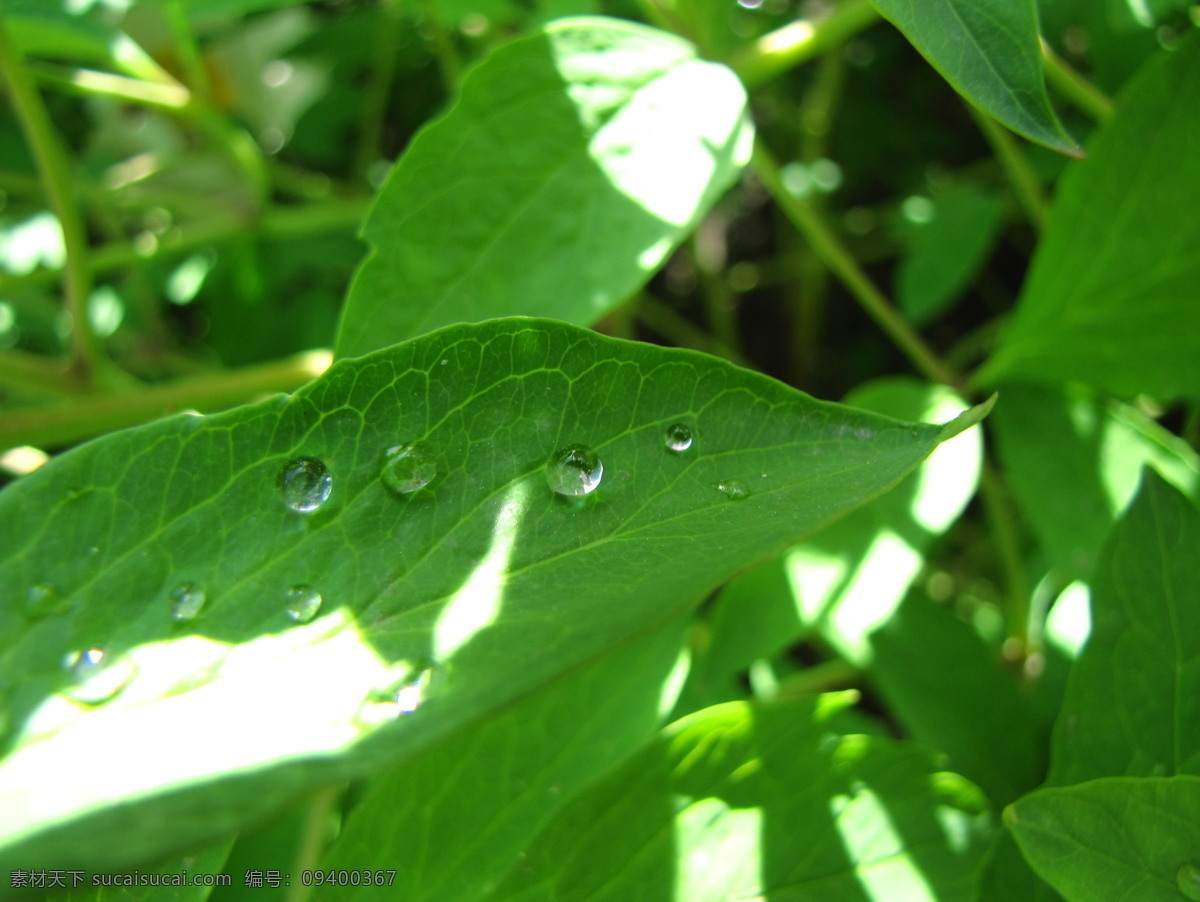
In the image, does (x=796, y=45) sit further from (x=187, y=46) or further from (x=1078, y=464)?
(x=187, y=46)

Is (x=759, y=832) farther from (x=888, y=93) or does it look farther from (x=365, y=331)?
(x=888, y=93)

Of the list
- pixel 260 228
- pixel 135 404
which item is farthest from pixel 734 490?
pixel 260 228

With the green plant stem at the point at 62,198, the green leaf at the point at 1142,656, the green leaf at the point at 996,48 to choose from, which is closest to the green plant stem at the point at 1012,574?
the green leaf at the point at 1142,656

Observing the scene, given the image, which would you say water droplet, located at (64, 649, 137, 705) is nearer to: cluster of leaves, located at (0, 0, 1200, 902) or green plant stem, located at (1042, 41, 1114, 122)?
cluster of leaves, located at (0, 0, 1200, 902)

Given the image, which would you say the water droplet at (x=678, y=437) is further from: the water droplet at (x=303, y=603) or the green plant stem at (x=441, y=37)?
the green plant stem at (x=441, y=37)

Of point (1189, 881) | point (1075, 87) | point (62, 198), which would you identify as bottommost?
point (1189, 881)

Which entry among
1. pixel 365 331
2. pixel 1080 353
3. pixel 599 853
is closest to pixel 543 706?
pixel 599 853
